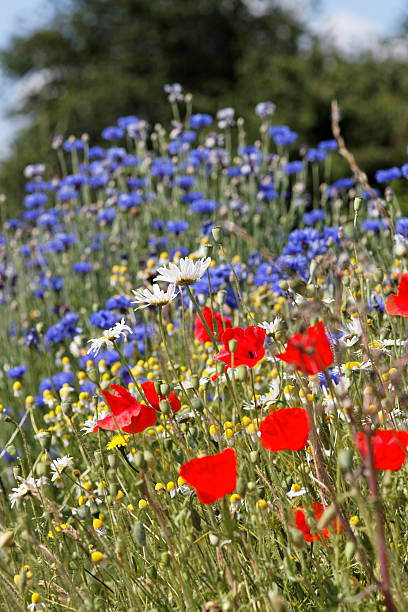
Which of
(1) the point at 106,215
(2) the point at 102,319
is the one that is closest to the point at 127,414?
(2) the point at 102,319

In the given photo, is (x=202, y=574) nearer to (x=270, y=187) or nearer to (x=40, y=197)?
(x=270, y=187)

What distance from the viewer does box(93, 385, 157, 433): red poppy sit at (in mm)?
1409

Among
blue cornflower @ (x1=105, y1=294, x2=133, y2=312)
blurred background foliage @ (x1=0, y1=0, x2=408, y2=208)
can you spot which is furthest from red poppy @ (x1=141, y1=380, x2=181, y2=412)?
blurred background foliage @ (x1=0, y1=0, x2=408, y2=208)

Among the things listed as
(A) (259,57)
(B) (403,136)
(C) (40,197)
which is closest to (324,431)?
(C) (40,197)

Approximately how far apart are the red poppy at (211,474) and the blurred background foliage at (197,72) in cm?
963

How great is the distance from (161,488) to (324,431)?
417 mm

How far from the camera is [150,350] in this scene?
309 cm

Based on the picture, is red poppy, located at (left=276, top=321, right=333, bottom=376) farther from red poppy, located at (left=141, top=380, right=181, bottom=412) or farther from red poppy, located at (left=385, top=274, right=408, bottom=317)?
red poppy, located at (left=141, top=380, right=181, bottom=412)

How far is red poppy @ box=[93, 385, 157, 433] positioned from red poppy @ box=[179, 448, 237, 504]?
0.27 m

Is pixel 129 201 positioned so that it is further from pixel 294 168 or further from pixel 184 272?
pixel 184 272

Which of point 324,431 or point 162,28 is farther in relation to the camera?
point 162,28

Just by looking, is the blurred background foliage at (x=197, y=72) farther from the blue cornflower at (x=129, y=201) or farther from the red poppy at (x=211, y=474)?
the red poppy at (x=211, y=474)

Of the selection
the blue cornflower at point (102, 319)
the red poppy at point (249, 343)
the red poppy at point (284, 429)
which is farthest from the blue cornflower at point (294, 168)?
the red poppy at point (284, 429)

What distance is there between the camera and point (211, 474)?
1.15 meters
